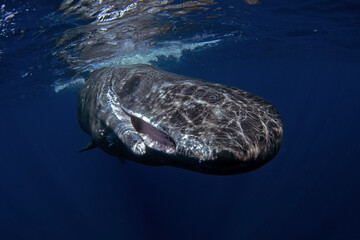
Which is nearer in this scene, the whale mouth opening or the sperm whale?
the sperm whale

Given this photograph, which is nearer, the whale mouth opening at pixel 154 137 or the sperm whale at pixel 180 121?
the sperm whale at pixel 180 121

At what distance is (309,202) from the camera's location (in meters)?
27.2

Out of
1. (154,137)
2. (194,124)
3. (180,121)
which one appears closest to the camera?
(194,124)

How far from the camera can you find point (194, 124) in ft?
7.29

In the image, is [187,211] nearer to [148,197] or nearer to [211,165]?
[148,197]

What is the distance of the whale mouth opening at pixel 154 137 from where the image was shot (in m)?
2.38

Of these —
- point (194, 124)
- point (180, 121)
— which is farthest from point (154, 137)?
point (194, 124)

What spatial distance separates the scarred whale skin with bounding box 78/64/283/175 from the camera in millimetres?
1955

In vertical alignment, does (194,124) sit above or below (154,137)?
above

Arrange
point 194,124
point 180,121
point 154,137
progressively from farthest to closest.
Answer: point 154,137, point 180,121, point 194,124

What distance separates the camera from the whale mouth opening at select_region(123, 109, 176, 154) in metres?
2.38

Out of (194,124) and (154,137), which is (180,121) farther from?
(154,137)

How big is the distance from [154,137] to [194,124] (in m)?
0.66

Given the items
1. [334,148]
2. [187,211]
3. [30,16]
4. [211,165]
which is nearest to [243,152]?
[211,165]
